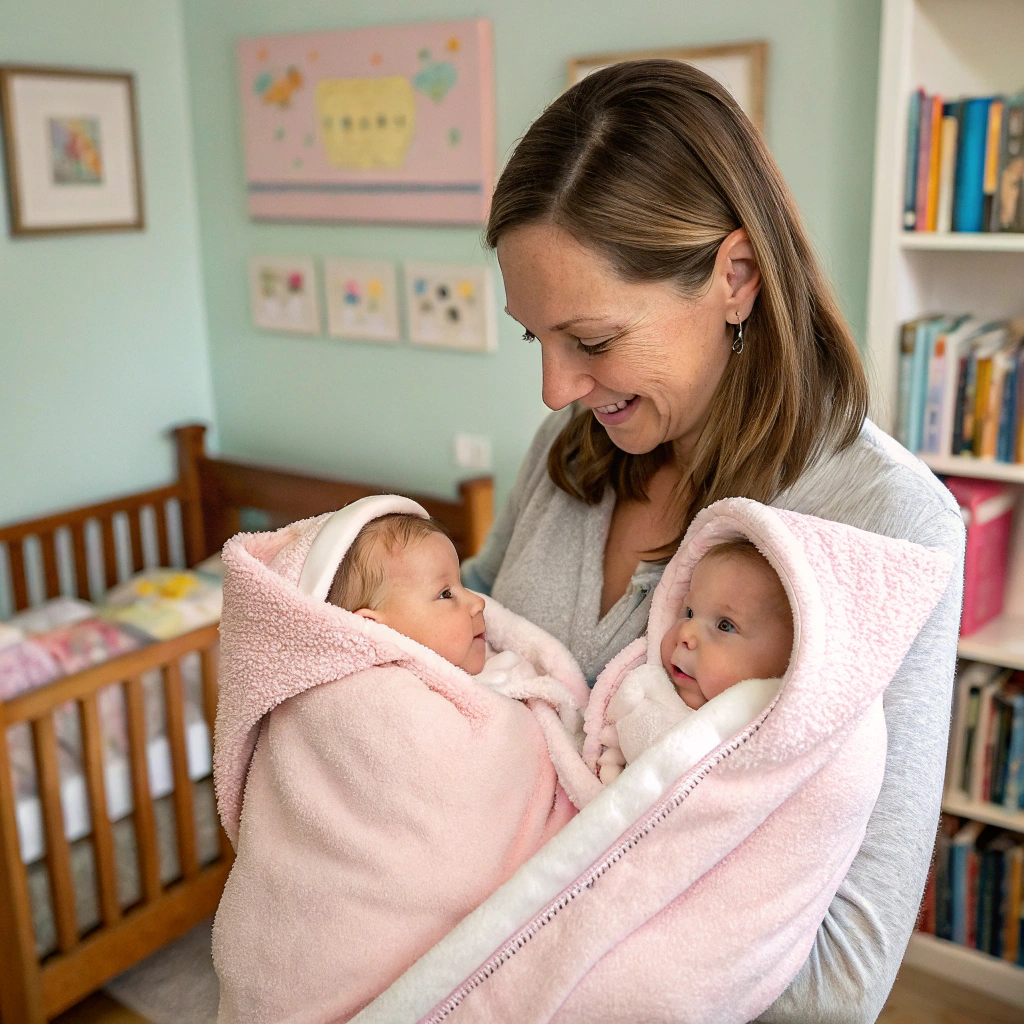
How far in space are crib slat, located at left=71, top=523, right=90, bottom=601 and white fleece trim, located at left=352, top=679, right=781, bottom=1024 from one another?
2.44m

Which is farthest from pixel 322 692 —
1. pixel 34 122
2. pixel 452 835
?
pixel 34 122

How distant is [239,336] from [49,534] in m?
0.81

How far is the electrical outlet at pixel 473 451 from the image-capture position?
2.95m

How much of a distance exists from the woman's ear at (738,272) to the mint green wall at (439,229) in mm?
1271

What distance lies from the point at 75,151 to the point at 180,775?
5.53 feet

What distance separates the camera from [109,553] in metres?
3.22

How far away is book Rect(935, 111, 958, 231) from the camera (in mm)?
2045

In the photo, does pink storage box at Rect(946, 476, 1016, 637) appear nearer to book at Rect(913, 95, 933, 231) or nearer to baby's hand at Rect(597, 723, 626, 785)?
book at Rect(913, 95, 933, 231)

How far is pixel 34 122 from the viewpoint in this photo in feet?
9.47

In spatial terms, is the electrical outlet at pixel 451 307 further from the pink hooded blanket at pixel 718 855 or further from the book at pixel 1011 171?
the pink hooded blanket at pixel 718 855

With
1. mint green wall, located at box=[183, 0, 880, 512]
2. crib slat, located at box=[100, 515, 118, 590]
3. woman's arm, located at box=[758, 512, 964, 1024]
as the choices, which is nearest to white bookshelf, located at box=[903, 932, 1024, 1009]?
mint green wall, located at box=[183, 0, 880, 512]

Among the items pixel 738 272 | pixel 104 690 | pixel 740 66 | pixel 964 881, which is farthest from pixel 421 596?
pixel 964 881

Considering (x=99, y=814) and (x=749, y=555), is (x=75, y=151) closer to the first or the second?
(x=99, y=814)

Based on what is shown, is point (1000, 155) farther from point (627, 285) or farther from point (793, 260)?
point (627, 285)
